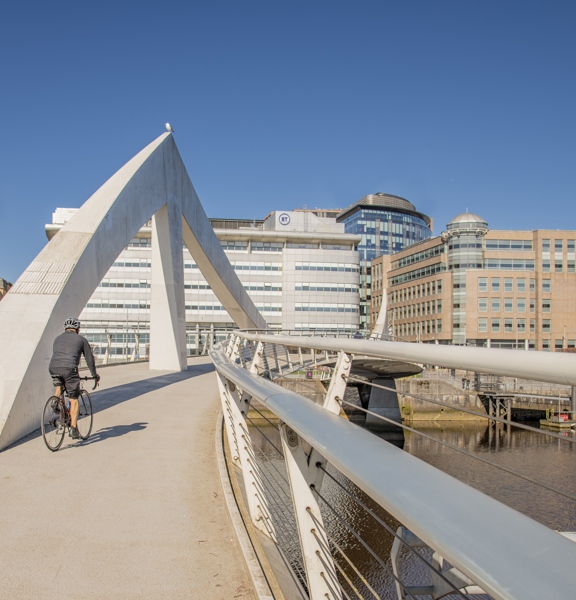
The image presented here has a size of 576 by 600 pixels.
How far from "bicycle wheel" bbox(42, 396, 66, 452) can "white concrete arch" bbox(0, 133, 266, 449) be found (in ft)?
1.86

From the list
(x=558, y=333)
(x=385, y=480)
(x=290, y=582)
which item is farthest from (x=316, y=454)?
(x=558, y=333)

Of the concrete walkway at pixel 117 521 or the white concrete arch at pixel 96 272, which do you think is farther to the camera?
the white concrete arch at pixel 96 272

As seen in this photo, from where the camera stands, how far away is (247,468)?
4.06m

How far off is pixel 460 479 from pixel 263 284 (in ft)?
183

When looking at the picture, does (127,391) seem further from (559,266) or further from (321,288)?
(559,266)

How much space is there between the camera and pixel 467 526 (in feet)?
3.15

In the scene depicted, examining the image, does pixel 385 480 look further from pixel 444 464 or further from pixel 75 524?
pixel 444 464

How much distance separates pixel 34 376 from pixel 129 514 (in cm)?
355

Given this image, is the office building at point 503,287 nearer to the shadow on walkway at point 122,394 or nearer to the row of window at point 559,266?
the row of window at point 559,266

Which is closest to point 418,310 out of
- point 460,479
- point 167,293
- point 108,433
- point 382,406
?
point 382,406

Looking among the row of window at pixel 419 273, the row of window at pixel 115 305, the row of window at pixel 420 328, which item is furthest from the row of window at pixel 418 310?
the row of window at pixel 115 305

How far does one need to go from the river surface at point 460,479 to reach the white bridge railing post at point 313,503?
3135 millimetres

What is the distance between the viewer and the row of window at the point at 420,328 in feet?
235

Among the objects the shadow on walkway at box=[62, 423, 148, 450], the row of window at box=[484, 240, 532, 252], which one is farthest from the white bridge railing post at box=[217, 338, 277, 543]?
the row of window at box=[484, 240, 532, 252]
